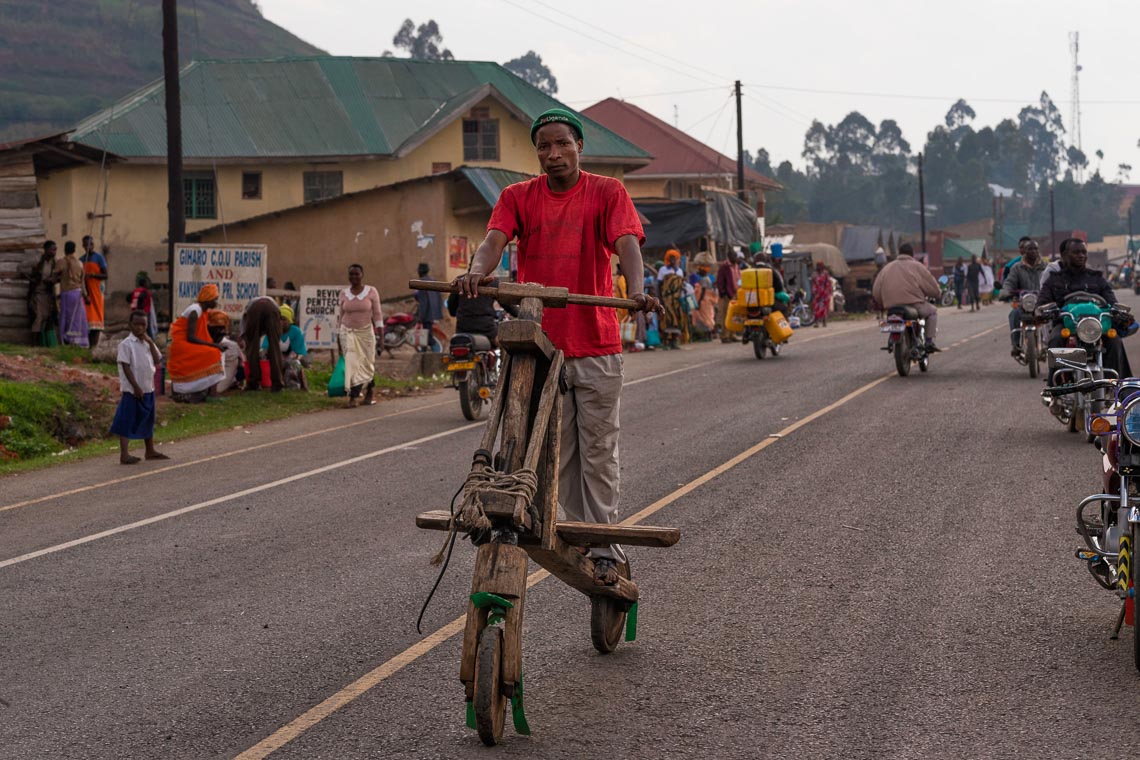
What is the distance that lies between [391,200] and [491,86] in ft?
23.1

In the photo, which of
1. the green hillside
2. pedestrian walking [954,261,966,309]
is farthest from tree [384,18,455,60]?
pedestrian walking [954,261,966,309]

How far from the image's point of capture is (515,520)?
5.09m

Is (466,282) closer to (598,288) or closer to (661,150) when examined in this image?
(598,288)

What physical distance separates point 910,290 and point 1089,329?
789 cm

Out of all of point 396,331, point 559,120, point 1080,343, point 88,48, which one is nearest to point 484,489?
point 559,120

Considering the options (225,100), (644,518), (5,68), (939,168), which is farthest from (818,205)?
(644,518)

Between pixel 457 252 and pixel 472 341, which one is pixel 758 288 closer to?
pixel 472 341

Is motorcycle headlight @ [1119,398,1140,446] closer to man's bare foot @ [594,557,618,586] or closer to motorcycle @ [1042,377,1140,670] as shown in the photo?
motorcycle @ [1042,377,1140,670]

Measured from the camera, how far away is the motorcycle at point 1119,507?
244 inches

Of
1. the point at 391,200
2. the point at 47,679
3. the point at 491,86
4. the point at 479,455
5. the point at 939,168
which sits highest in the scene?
the point at 939,168

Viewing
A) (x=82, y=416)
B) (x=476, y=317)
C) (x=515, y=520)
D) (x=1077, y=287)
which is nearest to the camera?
(x=515, y=520)

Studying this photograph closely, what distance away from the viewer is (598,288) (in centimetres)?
645

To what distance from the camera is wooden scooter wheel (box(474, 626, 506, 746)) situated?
4938mm

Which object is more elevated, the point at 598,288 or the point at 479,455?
the point at 598,288
